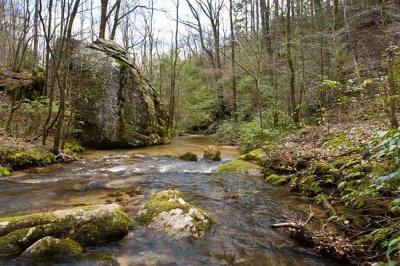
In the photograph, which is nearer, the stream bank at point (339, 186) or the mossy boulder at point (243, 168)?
the stream bank at point (339, 186)

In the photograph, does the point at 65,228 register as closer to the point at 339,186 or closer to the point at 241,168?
the point at 339,186

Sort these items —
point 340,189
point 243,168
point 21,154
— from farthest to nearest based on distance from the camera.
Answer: point 21,154 < point 243,168 < point 340,189

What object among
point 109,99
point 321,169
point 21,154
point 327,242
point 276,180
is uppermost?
point 109,99

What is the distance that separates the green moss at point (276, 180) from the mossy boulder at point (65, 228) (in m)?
4.20

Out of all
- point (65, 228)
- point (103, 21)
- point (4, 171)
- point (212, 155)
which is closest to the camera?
point (65, 228)

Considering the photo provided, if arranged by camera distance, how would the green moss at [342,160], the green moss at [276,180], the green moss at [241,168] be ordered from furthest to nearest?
the green moss at [241,168] < the green moss at [276,180] < the green moss at [342,160]

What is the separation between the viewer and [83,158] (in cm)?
1141

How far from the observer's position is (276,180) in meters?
7.72

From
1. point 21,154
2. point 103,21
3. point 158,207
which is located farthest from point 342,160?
point 103,21

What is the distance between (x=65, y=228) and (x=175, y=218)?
1568 mm

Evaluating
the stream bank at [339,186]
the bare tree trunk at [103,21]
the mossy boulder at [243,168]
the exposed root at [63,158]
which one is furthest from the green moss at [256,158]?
the bare tree trunk at [103,21]

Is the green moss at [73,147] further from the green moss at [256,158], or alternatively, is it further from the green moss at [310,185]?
the green moss at [310,185]

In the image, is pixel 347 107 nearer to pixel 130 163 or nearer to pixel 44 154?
pixel 130 163

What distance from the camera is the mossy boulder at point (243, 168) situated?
8.88 metres
